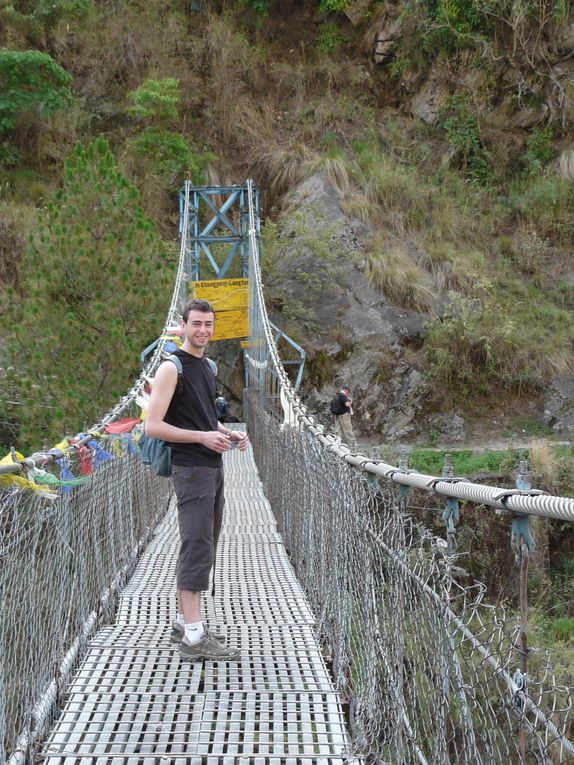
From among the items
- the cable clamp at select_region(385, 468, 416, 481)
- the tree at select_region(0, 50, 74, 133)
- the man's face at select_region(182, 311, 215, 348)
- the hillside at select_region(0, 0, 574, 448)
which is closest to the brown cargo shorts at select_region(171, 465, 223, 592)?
the man's face at select_region(182, 311, 215, 348)

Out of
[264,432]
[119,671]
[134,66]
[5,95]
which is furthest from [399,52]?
[119,671]

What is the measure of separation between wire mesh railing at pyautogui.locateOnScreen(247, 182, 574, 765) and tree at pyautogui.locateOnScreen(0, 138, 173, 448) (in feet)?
14.9

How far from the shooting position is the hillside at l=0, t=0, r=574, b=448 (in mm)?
8047

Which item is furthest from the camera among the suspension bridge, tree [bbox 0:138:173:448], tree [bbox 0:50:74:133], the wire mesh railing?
tree [bbox 0:50:74:133]

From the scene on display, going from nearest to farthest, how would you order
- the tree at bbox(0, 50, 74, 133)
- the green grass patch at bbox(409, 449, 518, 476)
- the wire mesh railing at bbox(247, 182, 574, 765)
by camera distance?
the wire mesh railing at bbox(247, 182, 574, 765) → the green grass patch at bbox(409, 449, 518, 476) → the tree at bbox(0, 50, 74, 133)

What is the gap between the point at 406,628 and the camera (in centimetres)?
186

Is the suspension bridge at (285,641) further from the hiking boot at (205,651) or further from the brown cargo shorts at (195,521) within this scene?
the brown cargo shorts at (195,521)

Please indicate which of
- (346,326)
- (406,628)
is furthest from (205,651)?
(346,326)

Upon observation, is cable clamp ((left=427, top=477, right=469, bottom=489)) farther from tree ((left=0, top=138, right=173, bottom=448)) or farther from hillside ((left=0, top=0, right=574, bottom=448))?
tree ((left=0, top=138, right=173, bottom=448))

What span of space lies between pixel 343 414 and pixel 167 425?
244 inches

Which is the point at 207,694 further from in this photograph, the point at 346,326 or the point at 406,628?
the point at 346,326

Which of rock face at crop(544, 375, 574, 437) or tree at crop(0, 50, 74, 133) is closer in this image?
rock face at crop(544, 375, 574, 437)

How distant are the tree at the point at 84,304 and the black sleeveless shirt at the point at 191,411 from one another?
535cm

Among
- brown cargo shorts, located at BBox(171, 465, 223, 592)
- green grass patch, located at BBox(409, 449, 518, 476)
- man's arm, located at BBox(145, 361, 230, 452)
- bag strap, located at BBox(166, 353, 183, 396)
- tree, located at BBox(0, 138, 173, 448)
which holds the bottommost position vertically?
green grass patch, located at BBox(409, 449, 518, 476)
